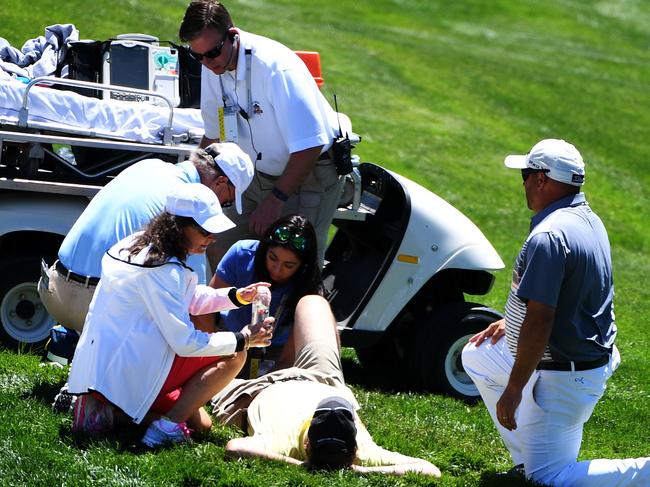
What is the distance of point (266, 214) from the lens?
6598mm

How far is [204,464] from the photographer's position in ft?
16.6

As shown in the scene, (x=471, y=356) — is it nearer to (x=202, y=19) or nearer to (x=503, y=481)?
(x=503, y=481)

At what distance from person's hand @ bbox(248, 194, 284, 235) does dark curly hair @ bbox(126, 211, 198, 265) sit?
1.41m

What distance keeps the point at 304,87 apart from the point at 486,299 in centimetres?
471

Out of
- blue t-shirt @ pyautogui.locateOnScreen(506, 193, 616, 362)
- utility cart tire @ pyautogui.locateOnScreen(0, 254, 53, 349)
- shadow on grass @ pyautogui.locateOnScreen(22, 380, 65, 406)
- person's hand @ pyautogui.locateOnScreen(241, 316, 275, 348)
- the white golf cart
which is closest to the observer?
blue t-shirt @ pyautogui.locateOnScreen(506, 193, 616, 362)

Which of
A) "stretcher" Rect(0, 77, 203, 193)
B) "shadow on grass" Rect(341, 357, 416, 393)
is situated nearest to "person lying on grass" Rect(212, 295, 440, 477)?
"shadow on grass" Rect(341, 357, 416, 393)

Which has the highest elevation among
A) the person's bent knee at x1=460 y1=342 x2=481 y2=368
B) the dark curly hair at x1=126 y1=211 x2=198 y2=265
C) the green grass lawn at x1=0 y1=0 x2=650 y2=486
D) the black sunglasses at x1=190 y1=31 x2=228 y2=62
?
the black sunglasses at x1=190 y1=31 x2=228 y2=62

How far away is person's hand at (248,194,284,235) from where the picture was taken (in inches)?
260

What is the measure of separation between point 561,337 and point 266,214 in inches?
82.4

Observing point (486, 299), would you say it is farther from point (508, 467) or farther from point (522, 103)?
point (522, 103)

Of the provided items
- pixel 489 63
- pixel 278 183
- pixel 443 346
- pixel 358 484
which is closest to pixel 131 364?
pixel 358 484

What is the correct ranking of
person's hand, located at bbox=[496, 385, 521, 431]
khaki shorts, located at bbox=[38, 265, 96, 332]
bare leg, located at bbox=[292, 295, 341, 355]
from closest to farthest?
1. person's hand, located at bbox=[496, 385, 521, 431]
2. khaki shorts, located at bbox=[38, 265, 96, 332]
3. bare leg, located at bbox=[292, 295, 341, 355]

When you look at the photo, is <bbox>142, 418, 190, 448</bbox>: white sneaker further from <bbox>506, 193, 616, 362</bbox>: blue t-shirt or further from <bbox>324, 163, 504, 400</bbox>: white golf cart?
<bbox>324, 163, 504, 400</bbox>: white golf cart

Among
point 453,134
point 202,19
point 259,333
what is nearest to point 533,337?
point 259,333
